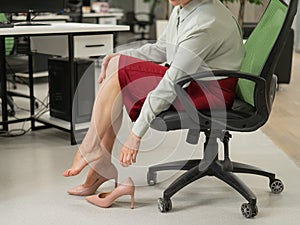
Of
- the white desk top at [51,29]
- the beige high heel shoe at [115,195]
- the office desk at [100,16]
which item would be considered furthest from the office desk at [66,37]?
the office desk at [100,16]

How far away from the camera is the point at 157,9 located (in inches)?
379

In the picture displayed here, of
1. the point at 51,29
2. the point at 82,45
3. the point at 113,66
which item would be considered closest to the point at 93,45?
the point at 82,45

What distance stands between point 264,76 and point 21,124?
2240mm

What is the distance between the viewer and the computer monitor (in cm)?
322

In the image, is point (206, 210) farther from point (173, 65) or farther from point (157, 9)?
point (157, 9)

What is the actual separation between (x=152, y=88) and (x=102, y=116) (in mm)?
252

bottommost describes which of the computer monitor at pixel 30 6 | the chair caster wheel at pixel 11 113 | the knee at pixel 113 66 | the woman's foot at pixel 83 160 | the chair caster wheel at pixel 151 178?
the chair caster wheel at pixel 11 113

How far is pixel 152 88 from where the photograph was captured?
2.18 meters

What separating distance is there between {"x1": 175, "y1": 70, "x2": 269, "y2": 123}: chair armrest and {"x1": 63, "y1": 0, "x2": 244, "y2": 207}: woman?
1.2 inches

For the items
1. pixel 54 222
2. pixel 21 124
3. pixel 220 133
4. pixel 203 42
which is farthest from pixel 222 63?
pixel 21 124

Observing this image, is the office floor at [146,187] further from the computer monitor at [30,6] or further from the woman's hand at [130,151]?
the computer monitor at [30,6]

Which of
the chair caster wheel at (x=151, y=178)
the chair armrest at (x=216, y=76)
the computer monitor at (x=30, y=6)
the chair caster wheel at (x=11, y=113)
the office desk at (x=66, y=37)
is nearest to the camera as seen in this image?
the chair armrest at (x=216, y=76)

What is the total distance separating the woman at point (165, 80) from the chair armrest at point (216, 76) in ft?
0.10

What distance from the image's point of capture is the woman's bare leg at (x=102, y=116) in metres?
2.17
